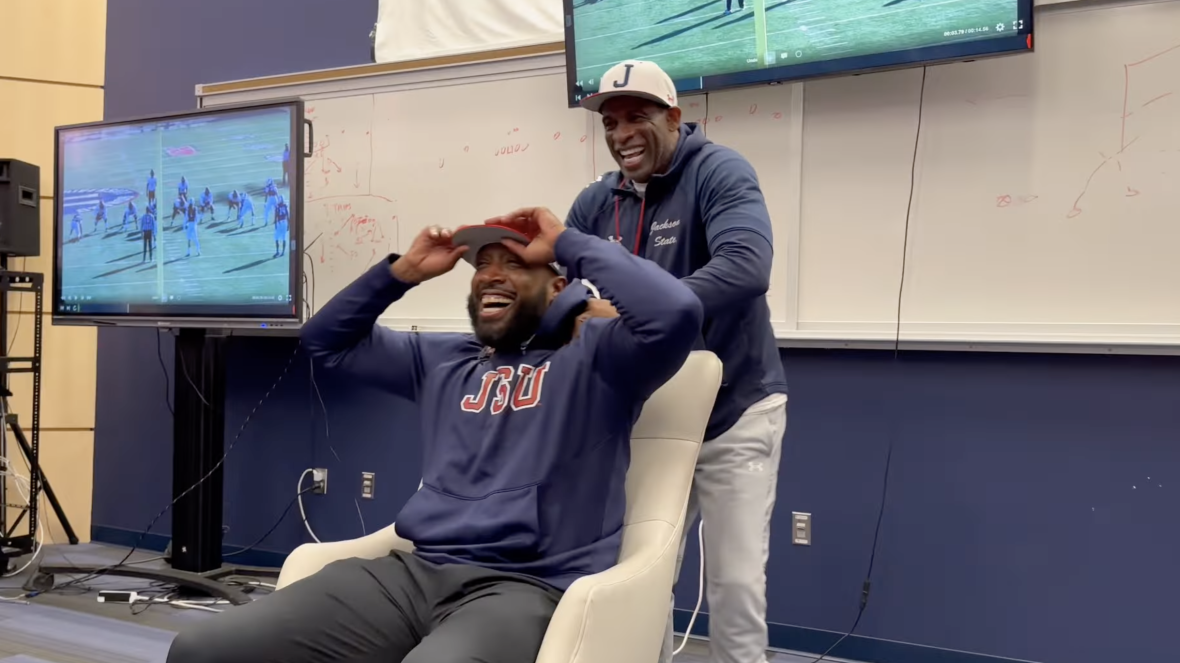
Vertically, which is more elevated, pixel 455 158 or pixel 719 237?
pixel 455 158

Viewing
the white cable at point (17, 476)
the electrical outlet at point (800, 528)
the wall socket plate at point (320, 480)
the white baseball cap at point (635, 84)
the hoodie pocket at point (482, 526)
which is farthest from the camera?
the wall socket plate at point (320, 480)

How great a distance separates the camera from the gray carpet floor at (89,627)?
2809 millimetres

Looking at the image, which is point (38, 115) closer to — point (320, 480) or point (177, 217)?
point (177, 217)

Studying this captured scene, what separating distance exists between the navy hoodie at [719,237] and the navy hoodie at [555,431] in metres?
0.19

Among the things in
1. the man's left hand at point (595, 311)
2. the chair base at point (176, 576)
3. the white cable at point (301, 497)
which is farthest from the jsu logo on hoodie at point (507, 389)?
the white cable at point (301, 497)

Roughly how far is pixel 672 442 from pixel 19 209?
3.26 metres

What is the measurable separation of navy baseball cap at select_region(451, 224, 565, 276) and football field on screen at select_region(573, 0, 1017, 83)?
1.43 meters

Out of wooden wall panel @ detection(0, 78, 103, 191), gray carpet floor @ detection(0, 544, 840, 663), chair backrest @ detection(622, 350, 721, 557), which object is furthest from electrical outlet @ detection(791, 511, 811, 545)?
wooden wall panel @ detection(0, 78, 103, 191)

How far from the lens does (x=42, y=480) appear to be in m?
3.85

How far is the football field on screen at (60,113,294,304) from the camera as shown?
11.1 feet

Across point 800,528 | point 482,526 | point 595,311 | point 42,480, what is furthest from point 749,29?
point 42,480

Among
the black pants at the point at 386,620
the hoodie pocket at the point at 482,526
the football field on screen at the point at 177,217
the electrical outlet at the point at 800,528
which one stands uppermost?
the football field on screen at the point at 177,217

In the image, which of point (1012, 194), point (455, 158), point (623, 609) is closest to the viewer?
point (623, 609)

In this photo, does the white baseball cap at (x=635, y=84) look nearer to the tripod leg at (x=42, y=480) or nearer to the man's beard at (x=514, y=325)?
the man's beard at (x=514, y=325)
